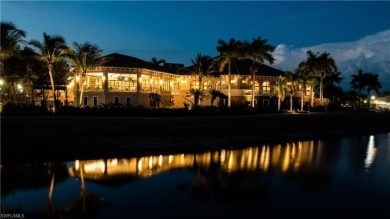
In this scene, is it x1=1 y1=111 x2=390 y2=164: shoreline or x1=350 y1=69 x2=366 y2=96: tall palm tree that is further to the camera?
x1=350 y1=69 x2=366 y2=96: tall palm tree

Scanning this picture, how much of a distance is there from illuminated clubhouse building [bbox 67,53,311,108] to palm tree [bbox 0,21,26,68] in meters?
14.7

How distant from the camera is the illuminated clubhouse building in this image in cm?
5331

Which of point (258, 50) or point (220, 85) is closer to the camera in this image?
point (258, 50)

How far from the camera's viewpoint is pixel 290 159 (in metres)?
26.9

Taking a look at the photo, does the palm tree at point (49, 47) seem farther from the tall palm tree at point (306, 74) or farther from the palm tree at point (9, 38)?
the tall palm tree at point (306, 74)

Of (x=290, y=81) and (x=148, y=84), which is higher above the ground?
(x=290, y=81)

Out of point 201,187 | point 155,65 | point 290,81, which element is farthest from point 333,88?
point 201,187

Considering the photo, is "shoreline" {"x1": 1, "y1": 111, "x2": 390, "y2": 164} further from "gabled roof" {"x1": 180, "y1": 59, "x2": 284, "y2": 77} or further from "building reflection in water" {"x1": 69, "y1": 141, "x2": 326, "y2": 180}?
"gabled roof" {"x1": 180, "y1": 59, "x2": 284, "y2": 77}

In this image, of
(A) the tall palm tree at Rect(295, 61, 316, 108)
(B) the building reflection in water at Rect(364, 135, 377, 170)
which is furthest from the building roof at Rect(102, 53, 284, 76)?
(B) the building reflection in water at Rect(364, 135, 377, 170)

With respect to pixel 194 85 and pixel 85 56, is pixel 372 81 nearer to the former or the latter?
pixel 194 85

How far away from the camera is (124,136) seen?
29125 mm

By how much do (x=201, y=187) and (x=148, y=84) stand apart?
131 feet

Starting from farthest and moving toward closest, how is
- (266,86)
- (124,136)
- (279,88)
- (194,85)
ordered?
(266,86), (194,85), (279,88), (124,136)

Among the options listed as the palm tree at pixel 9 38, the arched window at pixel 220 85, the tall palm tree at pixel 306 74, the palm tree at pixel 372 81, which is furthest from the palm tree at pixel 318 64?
the palm tree at pixel 9 38
